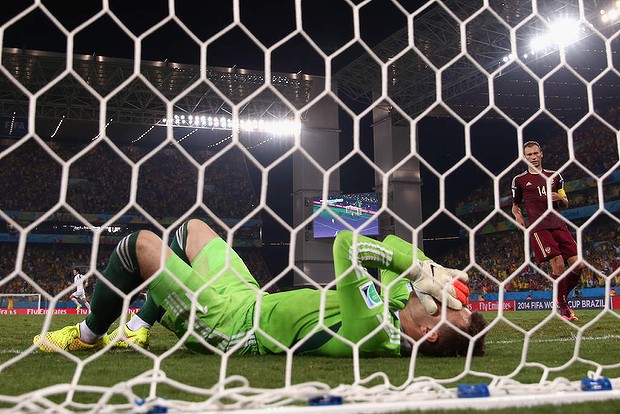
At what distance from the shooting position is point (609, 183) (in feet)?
51.3

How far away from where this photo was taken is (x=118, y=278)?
77.6 inches

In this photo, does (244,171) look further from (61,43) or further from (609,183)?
(609,183)

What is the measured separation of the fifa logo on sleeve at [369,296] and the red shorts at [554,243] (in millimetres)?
2732

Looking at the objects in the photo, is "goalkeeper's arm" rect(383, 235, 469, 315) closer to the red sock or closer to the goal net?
the red sock

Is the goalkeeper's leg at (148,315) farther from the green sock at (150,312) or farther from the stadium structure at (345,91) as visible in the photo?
the stadium structure at (345,91)

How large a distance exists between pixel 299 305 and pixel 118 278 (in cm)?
60

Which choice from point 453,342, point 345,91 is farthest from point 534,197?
point 345,91

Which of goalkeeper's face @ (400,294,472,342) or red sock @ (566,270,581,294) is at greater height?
goalkeeper's face @ (400,294,472,342)

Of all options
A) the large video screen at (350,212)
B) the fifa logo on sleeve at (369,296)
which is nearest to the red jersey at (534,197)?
the fifa logo on sleeve at (369,296)

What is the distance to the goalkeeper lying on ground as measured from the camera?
1785 millimetres

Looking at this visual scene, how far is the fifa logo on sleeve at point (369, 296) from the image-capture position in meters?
1.79

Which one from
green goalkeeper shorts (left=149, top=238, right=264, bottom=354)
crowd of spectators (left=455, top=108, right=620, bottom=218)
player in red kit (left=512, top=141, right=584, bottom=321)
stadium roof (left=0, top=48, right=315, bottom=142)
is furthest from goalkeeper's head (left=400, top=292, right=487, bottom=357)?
crowd of spectators (left=455, top=108, right=620, bottom=218)

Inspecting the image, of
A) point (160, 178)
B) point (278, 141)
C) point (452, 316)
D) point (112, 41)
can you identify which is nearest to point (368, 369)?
point (452, 316)

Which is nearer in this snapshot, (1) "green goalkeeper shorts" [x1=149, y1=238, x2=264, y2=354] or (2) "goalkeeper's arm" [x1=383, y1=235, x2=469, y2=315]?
(2) "goalkeeper's arm" [x1=383, y1=235, x2=469, y2=315]
